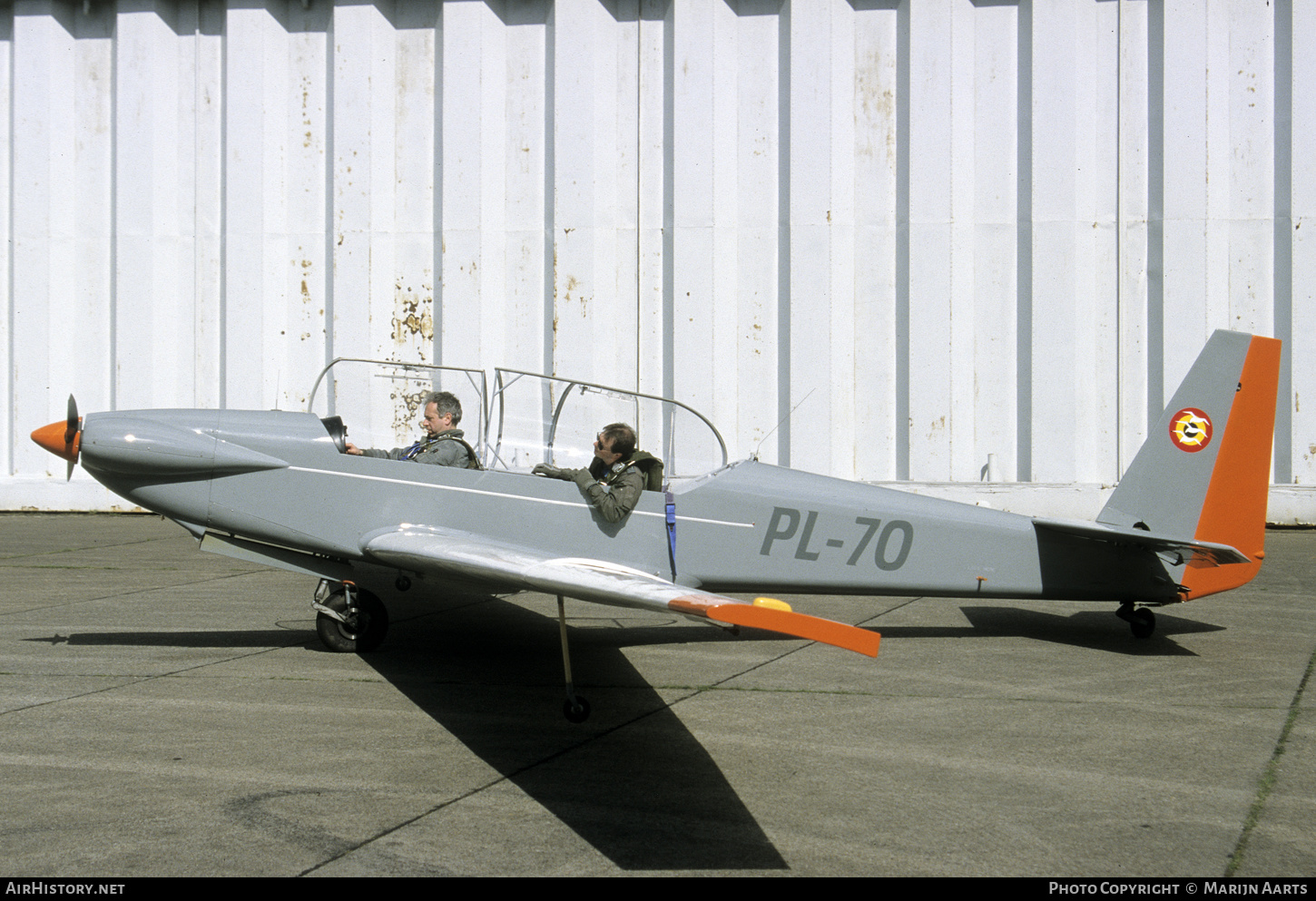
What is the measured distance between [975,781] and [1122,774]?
609 mm

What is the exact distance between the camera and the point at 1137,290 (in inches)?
477

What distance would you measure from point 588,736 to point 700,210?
366 inches

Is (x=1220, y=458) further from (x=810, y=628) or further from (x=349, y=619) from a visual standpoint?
(x=349, y=619)

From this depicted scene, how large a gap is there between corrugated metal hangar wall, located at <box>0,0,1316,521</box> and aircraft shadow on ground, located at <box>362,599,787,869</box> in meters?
6.58

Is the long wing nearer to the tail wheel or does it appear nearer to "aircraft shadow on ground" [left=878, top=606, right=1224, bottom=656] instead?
"aircraft shadow on ground" [left=878, top=606, right=1224, bottom=656]

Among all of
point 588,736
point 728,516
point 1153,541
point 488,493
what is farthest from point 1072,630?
point 488,493

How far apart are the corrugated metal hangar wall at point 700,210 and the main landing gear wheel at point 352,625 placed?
705 centimetres

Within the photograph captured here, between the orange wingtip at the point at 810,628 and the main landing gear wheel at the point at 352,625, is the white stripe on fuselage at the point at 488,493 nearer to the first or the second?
the main landing gear wheel at the point at 352,625

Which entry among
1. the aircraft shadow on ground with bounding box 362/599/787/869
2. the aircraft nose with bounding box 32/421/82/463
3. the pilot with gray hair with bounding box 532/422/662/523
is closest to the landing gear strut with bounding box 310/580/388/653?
the aircraft shadow on ground with bounding box 362/599/787/869

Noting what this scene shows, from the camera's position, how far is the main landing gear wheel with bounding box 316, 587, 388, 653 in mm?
5961

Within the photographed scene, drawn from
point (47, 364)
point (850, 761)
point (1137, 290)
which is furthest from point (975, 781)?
point (47, 364)

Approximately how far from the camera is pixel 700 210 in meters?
12.6

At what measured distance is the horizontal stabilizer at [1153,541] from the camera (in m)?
5.55

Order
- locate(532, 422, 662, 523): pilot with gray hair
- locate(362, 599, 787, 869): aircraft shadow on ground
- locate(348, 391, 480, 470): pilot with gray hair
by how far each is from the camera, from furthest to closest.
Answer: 1. locate(348, 391, 480, 470): pilot with gray hair
2. locate(532, 422, 662, 523): pilot with gray hair
3. locate(362, 599, 787, 869): aircraft shadow on ground
